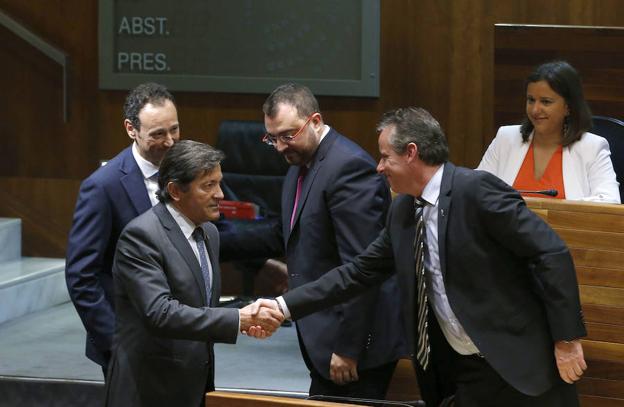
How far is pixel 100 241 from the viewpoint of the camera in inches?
146

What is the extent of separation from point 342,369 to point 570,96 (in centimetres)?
137

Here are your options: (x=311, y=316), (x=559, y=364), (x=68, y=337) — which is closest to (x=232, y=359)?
(x=68, y=337)

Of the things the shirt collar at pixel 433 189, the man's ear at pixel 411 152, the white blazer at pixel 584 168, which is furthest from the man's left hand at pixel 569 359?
the white blazer at pixel 584 168

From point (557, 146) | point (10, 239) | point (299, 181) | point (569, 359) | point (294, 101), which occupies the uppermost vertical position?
point (294, 101)

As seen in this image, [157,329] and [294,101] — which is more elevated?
[294,101]

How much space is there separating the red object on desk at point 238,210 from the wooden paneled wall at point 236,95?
63cm

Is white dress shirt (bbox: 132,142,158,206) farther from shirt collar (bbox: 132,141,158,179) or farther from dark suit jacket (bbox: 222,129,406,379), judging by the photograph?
dark suit jacket (bbox: 222,129,406,379)

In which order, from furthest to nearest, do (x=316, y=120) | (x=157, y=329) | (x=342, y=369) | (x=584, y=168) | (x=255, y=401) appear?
(x=584, y=168)
(x=316, y=120)
(x=342, y=369)
(x=157, y=329)
(x=255, y=401)

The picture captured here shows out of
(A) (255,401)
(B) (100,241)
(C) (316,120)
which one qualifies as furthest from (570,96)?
(A) (255,401)

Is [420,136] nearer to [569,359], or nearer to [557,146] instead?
[569,359]

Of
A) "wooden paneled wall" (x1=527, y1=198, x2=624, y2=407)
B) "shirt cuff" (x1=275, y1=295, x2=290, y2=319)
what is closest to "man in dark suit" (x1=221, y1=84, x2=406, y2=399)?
"shirt cuff" (x1=275, y1=295, x2=290, y2=319)

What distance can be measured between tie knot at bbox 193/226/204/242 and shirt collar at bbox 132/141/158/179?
0.52m

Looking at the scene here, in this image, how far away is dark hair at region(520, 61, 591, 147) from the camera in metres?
4.26

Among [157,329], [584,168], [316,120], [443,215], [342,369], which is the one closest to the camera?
[157,329]
